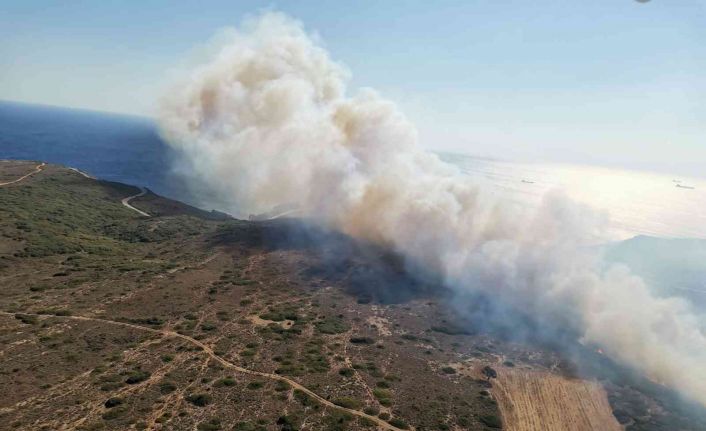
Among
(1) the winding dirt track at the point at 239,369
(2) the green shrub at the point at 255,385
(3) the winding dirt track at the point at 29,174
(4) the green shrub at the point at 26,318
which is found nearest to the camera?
(1) the winding dirt track at the point at 239,369

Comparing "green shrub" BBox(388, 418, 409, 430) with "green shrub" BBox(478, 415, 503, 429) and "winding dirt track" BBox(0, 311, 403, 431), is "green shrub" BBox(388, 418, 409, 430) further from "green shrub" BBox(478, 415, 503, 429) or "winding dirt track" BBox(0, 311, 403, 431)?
"green shrub" BBox(478, 415, 503, 429)

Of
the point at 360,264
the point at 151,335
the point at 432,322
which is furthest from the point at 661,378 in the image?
the point at 151,335

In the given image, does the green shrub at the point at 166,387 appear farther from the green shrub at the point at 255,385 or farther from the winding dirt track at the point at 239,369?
the green shrub at the point at 255,385

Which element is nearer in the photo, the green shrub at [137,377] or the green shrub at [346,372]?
the green shrub at [137,377]

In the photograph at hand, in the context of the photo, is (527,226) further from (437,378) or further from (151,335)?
(151,335)

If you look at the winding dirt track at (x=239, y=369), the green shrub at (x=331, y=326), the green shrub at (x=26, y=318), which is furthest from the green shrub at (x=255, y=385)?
the green shrub at (x=26, y=318)

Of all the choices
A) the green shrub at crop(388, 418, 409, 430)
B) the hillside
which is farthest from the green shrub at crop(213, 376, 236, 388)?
the green shrub at crop(388, 418, 409, 430)

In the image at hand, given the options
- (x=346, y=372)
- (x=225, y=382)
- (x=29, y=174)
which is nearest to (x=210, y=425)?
(x=225, y=382)

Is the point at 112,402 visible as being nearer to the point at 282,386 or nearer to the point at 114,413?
the point at 114,413

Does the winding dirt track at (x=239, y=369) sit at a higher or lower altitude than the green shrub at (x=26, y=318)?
lower
